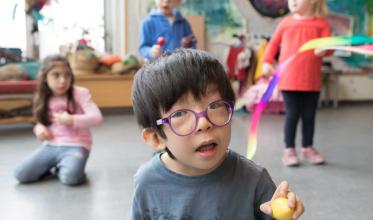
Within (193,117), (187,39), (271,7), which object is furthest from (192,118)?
(271,7)

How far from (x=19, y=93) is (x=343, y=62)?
142 inches

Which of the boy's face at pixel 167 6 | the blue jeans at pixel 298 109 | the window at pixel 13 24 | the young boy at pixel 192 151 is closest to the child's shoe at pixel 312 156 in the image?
the blue jeans at pixel 298 109

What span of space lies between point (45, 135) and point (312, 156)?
1.39 meters

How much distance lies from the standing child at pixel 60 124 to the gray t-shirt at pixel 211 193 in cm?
126

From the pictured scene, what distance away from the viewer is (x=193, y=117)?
729 millimetres

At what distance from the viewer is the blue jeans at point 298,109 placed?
2.29 m

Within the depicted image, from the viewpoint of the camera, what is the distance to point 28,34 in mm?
4453

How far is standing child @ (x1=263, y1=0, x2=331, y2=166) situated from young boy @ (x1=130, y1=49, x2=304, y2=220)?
145 cm

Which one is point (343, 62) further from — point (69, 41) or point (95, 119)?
point (95, 119)

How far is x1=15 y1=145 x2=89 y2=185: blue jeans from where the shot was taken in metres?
2.01

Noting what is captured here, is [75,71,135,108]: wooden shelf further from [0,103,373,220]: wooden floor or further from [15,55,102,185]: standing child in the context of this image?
[15,55,102,185]: standing child

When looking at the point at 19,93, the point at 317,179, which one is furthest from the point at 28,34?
the point at 317,179

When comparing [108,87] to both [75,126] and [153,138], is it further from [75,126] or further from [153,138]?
[153,138]

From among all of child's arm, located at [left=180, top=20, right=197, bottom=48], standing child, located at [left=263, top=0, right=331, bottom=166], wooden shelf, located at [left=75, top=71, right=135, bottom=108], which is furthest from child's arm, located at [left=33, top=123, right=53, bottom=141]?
wooden shelf, located at [left=75, top=71, right=135, bottom=108]
